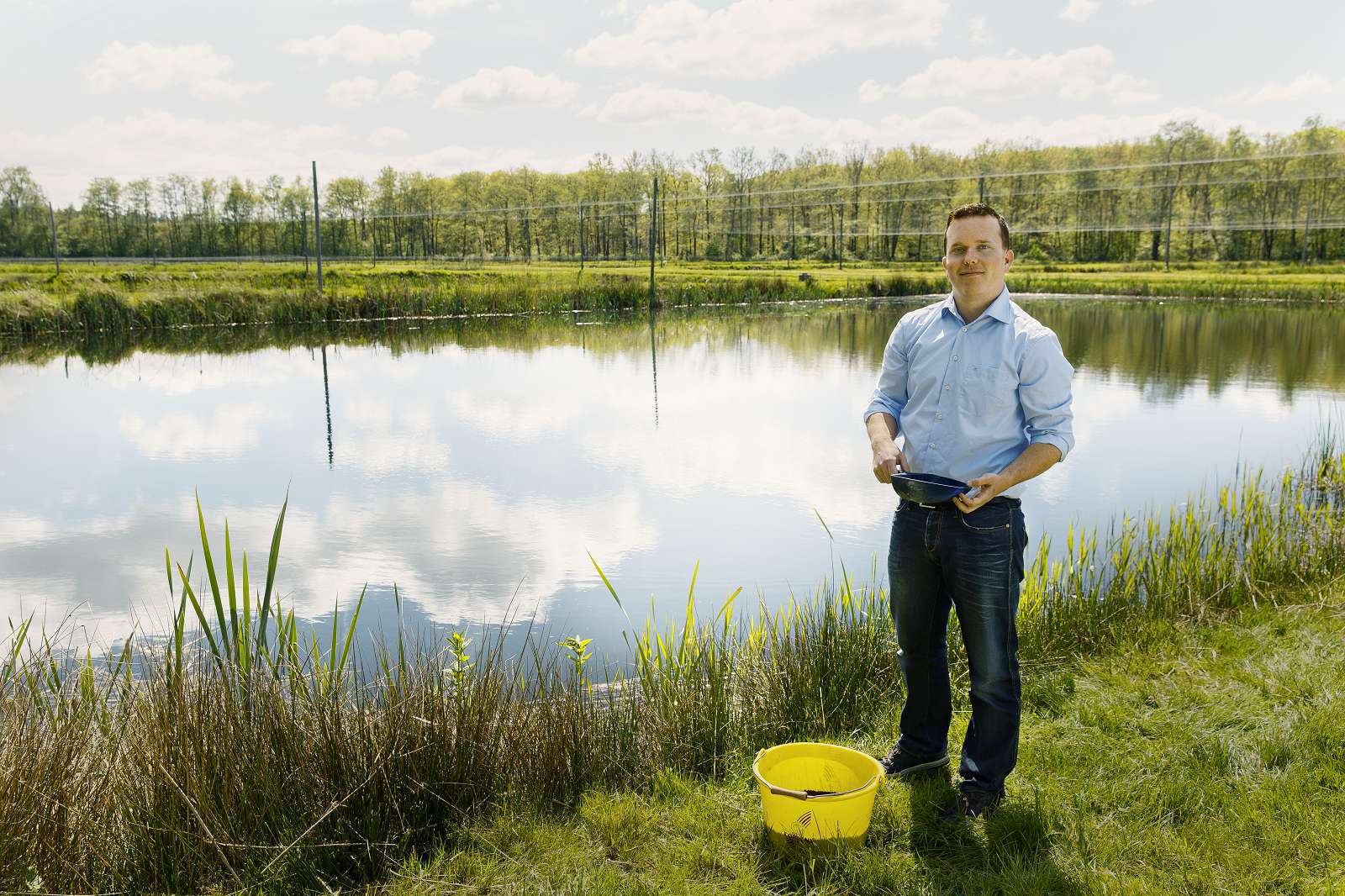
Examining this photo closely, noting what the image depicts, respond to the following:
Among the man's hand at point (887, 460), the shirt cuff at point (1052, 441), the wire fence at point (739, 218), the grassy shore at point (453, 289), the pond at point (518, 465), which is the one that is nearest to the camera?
the shirt cuff at point (1052, 441)

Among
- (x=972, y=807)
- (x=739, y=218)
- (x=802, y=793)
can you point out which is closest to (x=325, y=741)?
(x=802, y=793)

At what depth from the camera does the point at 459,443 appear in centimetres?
935

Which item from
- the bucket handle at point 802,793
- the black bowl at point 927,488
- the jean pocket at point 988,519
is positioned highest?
the black bowl at point 927,488

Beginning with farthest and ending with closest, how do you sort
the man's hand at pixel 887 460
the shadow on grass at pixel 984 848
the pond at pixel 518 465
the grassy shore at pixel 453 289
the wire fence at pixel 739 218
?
the wire fence at pixel 739 218 → the grassy shore at pixel 453 289 → the pond at pixel 518 465 → the man's hand at pixel 887 460 → the shadow on grass at pixel 984 848

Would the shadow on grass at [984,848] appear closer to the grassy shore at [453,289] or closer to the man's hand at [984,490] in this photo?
the man's hand at [984,490]

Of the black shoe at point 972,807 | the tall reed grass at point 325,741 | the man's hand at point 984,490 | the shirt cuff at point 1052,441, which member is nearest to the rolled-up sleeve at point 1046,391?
the shirt cuff at point 1052,441

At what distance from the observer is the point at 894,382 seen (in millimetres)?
2729

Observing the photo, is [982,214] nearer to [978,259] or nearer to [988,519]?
[978,259]

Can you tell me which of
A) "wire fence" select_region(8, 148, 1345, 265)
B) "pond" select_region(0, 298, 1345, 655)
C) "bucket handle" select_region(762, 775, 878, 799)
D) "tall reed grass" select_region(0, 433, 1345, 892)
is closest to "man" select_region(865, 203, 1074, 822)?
"bucket handle" select_region(762, 775, 878, 799)

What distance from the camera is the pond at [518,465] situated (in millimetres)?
5344

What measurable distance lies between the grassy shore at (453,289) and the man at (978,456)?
792 inches

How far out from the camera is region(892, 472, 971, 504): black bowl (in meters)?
2.35

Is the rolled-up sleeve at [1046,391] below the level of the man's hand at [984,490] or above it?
above

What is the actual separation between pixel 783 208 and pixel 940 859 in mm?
56455
